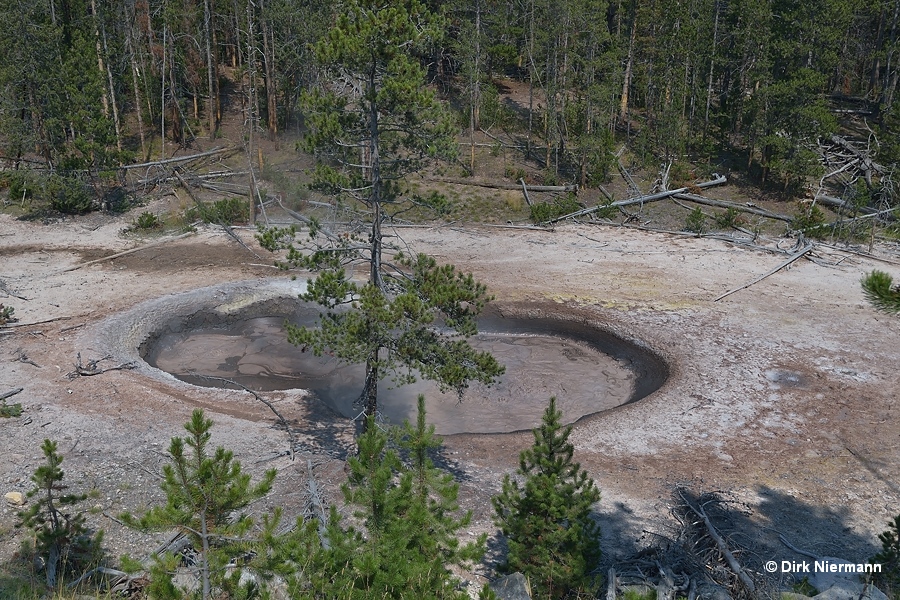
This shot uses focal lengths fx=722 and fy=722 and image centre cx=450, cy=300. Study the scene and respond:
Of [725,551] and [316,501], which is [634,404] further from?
[316,501]

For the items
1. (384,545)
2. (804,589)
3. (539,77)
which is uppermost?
(539,77)

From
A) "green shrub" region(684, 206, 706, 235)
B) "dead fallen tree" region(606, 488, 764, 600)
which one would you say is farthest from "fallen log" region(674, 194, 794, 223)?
"dead fallen tree" region(606, 488, 764, 600)

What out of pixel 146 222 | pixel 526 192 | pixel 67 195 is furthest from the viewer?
pixel 526 192

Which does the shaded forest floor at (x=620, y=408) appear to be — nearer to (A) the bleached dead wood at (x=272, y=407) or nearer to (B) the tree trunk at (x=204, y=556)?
(A) the bleached dead wood at (x=272, y=407)

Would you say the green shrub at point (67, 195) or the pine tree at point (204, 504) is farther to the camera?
the green shrub at point (67, 195)

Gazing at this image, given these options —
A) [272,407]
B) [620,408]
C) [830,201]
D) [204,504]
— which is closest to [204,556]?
[204,504]

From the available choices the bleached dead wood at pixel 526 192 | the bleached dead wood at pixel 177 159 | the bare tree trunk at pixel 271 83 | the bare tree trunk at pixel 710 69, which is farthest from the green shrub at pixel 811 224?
the bleached dead wood at pixel 177 159

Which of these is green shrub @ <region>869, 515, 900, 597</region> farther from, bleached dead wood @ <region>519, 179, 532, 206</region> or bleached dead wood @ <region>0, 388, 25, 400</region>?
bleached dead wood @ <region>519, 179, 532, 206</region>
